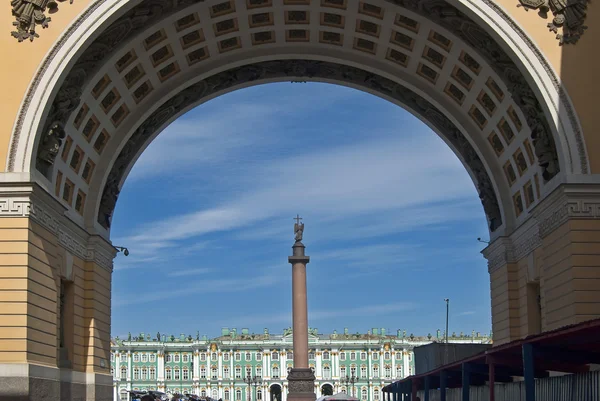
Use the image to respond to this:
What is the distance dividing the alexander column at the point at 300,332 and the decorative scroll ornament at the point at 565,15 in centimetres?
4366

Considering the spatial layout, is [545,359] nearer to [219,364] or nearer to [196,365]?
[219,364]

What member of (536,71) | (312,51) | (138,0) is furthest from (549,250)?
(138,0)

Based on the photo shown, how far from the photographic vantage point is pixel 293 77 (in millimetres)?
42875

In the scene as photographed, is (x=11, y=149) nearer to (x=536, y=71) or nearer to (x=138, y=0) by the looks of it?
(x=138, y=0)

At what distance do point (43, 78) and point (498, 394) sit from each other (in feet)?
57.1

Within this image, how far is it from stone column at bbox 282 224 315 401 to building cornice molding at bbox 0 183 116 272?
34.4 meters

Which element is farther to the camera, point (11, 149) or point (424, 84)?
point (424, 84)

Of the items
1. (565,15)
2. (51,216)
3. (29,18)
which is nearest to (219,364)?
(51,216)

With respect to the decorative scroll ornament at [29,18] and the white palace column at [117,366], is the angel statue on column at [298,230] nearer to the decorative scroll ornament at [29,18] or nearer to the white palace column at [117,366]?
the decorative scroll ornament at [29,18]

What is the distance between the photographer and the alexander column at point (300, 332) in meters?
74.4

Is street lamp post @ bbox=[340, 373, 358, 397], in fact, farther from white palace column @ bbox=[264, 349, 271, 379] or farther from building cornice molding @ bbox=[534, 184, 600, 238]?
building cornice molding @ bbox=[534, 184, 600, 238]

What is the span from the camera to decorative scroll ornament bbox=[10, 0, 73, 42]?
1284 inches

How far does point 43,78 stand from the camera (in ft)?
106

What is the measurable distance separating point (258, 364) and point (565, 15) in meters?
166
